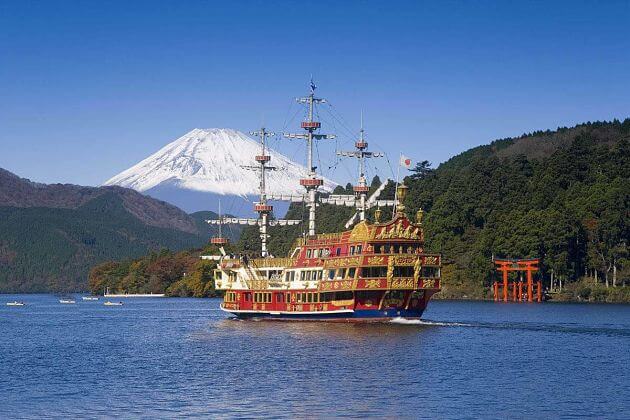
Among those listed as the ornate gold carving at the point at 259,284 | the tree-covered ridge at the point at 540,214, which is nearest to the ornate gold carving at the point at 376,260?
the ornate gold carving at the point at 259,284

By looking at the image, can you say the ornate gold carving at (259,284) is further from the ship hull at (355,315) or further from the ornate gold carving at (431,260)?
the ornate gold carving at (431,260)

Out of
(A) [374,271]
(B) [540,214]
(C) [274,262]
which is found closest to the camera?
(A) [374,271]

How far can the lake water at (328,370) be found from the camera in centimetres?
4131

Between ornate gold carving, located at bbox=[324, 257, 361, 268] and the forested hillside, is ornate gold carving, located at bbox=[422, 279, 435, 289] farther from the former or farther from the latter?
the forested hillside

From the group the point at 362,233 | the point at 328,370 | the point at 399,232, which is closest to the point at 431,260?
the point at 399,232

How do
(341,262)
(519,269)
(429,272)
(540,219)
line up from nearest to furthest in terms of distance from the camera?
(429,272) → (341,262) → (519,269) → (540,219)

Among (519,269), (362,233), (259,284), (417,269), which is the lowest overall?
(259,284)

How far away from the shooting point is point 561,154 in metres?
136

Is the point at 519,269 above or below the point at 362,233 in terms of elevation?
below

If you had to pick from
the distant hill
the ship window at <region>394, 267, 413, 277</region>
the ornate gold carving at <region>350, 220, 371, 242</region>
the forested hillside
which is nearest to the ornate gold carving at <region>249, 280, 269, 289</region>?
the ornate gold carving at <region>350, 220, 371, 242</region>

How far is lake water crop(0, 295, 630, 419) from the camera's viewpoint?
41.3 meters

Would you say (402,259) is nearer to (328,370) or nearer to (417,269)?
→ (417,269)

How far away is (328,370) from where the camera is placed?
52156mm

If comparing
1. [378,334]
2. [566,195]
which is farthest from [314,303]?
[566,195]
